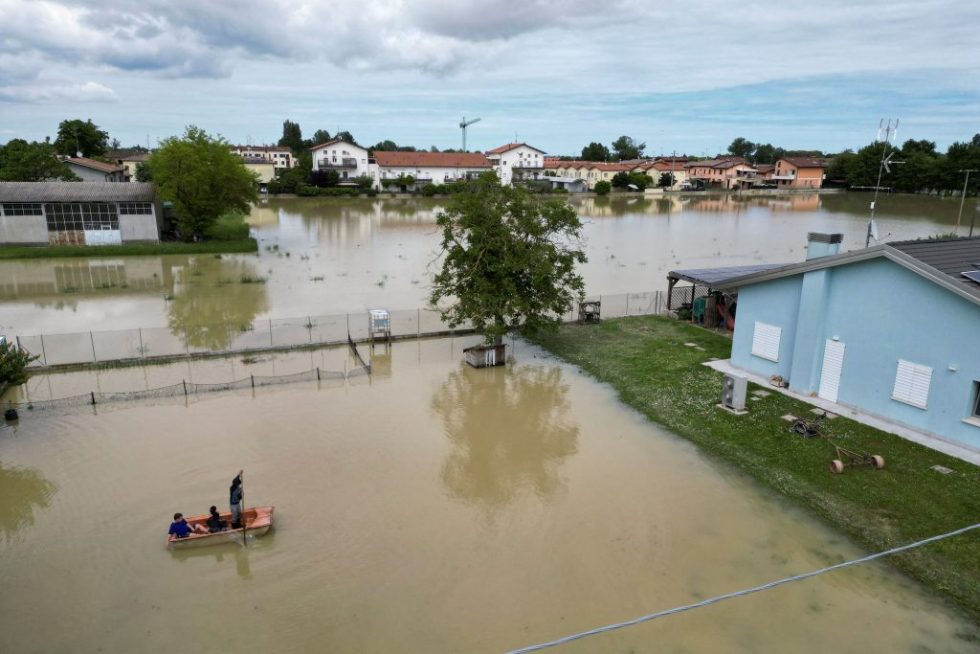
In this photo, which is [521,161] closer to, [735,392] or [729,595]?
[735,392]

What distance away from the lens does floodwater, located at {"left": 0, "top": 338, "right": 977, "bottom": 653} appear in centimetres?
1022

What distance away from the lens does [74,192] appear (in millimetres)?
Result: 46156

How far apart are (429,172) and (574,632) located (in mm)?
107934

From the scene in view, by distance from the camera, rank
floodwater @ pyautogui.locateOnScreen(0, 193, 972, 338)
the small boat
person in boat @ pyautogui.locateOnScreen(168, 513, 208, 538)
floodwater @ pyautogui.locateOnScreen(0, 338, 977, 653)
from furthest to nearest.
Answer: floodwater @ pyautogui.locateOnScreen(0, 193, 972, 338) → the small boat → person in boat @ pyautogui.locateOnScreen(168, 513, 208, 538) → floodwater @ pyautogui.locateOnScreen(0, 338, 977, 653)

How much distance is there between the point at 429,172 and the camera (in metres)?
112

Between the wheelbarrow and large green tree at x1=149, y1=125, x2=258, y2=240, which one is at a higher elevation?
large green tree at x1=149, y1=125, x2=258, y2=240

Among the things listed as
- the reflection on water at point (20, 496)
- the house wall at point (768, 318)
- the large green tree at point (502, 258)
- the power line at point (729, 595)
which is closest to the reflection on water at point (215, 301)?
the reflection on water at point (20, 496)

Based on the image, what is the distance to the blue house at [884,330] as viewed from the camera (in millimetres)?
15273

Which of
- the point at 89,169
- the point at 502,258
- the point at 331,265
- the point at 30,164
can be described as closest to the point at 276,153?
the point at 89,169

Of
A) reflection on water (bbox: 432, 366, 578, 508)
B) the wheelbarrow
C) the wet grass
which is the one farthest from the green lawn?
the wheelbarrow

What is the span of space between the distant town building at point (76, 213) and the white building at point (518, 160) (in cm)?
8760

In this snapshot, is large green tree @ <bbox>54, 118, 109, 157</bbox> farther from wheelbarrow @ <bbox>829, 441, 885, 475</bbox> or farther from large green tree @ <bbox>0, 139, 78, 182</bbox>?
wheelbarrow @ <bbox>829, 441, 885, 475</bbox>

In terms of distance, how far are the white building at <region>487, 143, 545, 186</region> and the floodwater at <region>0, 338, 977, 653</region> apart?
114635 mm

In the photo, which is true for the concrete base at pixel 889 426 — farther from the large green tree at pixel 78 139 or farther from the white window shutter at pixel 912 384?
the large green tree at pixel 78 139
